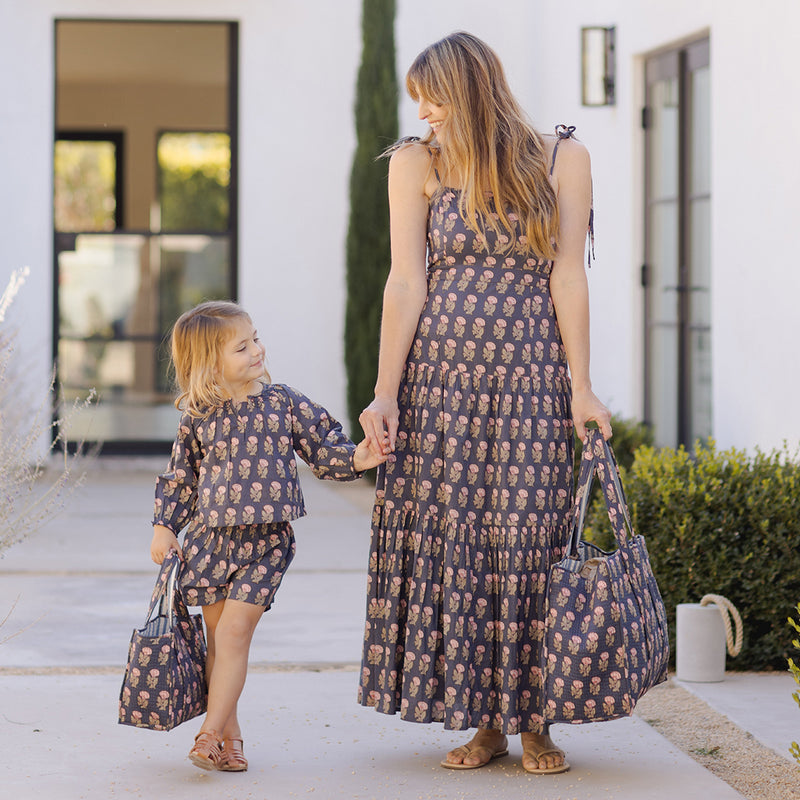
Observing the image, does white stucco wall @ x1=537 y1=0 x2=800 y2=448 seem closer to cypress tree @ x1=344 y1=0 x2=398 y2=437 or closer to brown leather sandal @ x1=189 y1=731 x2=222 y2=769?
cypress tree @ x1=344 y1=0 x2=398 y2=437

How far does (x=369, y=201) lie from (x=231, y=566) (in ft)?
21.6

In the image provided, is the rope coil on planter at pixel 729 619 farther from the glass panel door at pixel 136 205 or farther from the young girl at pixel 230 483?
the glass panel door at pixel 136 205

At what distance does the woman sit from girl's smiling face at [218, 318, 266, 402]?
0.92 ft

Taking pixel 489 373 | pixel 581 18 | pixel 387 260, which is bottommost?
pixel 489 373

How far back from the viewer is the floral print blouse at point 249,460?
125 inches

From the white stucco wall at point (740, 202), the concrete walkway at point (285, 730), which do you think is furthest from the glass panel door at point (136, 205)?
the concrete walkway at point (285, 730)

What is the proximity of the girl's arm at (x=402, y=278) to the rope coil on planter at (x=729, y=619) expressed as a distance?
1.40 meters

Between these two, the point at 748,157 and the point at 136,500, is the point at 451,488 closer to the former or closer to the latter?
the point at 748,157

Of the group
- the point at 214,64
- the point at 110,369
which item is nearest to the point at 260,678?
the point at 110,369

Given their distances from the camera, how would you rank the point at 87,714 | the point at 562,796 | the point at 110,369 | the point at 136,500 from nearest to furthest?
1. the point at 562,796
2. the point at 87,714
3. the point at 136,500
4. the point at 110,369

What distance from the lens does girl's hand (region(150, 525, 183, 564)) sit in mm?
3213

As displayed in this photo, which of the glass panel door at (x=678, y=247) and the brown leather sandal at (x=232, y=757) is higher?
the glass panel door at (x=678, y=247)

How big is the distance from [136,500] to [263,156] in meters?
3.03

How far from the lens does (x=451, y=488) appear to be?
3189 mm
